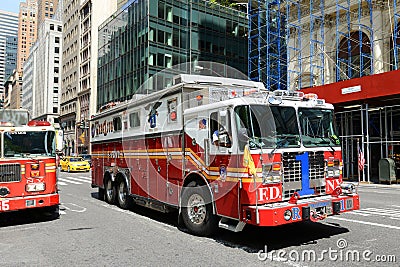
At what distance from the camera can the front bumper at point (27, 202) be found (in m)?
9.07

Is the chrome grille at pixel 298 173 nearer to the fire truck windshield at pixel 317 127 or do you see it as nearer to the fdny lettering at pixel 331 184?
the fdny lettering at pixel 331 184

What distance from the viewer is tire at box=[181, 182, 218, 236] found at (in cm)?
770

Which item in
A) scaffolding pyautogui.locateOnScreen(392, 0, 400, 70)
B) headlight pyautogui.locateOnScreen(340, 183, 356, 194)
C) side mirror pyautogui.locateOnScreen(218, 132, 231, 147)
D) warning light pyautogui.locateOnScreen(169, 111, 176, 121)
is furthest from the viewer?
scaffolding pyautogui.locateOnScreen(392, 0, 400, 70)

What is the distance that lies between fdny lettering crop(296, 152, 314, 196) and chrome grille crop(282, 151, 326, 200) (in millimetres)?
62

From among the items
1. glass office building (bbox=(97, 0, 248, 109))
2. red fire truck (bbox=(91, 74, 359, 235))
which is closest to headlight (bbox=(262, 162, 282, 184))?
→ red fire truck (bbox=(91, 74, 359, 235))

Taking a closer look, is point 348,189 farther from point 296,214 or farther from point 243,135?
point 243,135

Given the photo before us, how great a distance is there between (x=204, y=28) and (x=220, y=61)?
4827 millimetres

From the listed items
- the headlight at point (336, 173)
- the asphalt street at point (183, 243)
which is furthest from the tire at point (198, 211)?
the headlight at point (336, 173)

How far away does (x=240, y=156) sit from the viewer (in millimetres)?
6754

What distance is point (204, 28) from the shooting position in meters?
49.4

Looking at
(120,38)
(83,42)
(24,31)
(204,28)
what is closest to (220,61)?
(204,28)

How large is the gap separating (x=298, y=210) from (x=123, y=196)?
259 inches

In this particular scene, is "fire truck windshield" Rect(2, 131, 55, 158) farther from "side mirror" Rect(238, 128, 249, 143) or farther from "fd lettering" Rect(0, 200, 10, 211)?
"side mirror" Rect(238, 128, 249, 143)

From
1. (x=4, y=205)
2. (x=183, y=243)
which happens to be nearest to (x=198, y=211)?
(x=183, y=243)
